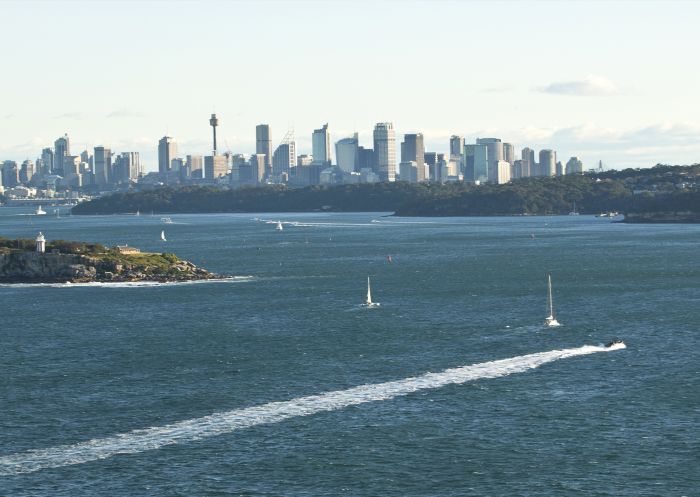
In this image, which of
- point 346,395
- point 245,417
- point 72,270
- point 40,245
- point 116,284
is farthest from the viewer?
point 40,245

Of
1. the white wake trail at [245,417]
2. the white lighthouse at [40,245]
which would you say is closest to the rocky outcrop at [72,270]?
the white lighthouse at [40,245]

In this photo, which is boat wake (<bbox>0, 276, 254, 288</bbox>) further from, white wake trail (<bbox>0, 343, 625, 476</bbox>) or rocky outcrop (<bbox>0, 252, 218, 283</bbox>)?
white wake trail (<bbox>0, 343, 625, 476</bbox>)

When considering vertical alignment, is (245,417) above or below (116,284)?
below

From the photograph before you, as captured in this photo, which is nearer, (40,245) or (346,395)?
(346,395)

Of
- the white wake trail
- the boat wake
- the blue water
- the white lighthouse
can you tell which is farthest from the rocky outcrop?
the white wake trail

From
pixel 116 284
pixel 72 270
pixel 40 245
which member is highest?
pixel 40 245

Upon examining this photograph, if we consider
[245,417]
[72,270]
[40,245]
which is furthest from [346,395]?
[40,245]

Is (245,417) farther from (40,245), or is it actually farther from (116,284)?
(40,245)

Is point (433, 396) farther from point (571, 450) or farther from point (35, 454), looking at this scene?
point (35, 454)

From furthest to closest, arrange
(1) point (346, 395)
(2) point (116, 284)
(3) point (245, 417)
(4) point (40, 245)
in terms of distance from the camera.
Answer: (4) point (40, 245) < (2) point (116, 284) < (1) point (346, 395) < (3) point (245, 417)
